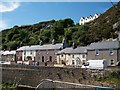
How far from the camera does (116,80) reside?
18.6 metres

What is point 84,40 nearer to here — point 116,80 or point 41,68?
point 41,68

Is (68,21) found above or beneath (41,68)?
above

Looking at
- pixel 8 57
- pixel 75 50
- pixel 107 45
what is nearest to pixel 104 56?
pixel 107 45

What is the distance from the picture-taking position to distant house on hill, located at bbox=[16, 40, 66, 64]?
37.1m

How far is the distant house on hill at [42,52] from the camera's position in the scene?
37.1m

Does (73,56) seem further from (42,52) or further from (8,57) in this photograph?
(8,57)

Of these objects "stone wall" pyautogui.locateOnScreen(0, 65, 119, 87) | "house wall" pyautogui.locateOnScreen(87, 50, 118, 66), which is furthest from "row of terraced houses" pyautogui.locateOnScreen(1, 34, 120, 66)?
"stone wall" pyautogui.locateOnScreen(0, 65, 119, 87)

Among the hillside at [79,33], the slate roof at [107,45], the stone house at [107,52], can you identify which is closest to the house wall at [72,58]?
the stone house at [107,52]

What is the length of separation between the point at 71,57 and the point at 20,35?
3808cm

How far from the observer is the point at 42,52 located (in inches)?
1524

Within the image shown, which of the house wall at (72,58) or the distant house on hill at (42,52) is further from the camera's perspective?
the distant house on hill at (42,52)

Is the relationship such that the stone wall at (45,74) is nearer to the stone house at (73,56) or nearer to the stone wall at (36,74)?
the stone wall at (36,74)

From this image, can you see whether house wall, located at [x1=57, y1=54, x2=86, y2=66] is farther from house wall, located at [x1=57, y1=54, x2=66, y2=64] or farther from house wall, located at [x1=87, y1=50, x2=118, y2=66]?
house wall, located at [x1=87, y1=50, x2=118, y2=66]

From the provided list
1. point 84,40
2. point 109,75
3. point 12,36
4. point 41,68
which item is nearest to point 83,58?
point 41,68
